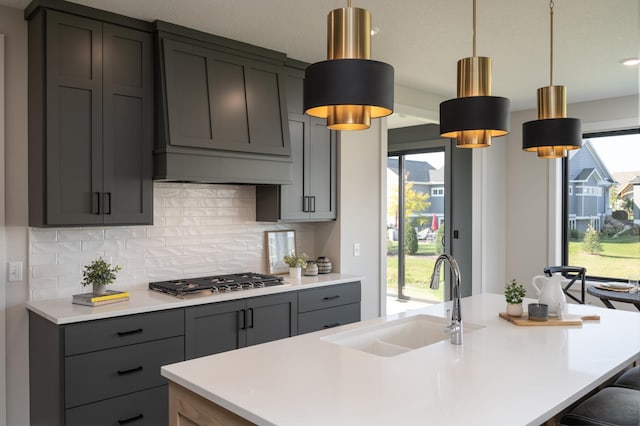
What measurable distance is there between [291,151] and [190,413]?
8.49 ft

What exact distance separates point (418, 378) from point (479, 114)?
1.05 m

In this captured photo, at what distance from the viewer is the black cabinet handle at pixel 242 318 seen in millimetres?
3348

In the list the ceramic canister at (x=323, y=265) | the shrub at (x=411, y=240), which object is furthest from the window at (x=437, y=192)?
the ceramic canister at (x=323, y=265)

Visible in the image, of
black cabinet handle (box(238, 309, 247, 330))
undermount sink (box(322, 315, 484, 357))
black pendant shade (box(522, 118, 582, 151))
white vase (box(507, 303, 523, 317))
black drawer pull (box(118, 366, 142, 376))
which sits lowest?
black drawer pull (box(118, 366, 142, 376))

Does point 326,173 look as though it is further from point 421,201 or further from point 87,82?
point 421,201

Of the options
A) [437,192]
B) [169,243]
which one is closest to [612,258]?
[437,192]

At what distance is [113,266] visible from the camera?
3361 millimetres

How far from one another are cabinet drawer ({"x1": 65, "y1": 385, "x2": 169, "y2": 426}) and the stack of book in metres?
0.54

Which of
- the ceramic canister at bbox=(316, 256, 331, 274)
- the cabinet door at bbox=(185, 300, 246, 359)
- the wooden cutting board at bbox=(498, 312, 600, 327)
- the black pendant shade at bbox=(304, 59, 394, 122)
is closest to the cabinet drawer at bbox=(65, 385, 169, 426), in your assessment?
the cabinet door at bbox=(185, 300, 246, 359)

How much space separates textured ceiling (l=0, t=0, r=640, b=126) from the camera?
2936 mm

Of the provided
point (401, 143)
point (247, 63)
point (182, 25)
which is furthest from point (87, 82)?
point (401, 143)

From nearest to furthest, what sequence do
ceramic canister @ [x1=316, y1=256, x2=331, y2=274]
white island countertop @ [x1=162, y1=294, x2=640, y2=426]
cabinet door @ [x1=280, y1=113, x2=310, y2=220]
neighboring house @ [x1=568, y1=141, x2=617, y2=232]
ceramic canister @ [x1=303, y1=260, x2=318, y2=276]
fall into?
white island countertop @ [x1=162, y1=294, x2=640, y2=426]
cabinet door @ [x1=280, y1=113, x2=310, y2=220]
ceramic canister @ [x1=303, y1=260, x2=318, y2=276]
ceramic canister @ [x1=316, y1=256, x2=331, y2=274]
neighboring house @ [x1=568, y1=141, x2=617, y2=232]

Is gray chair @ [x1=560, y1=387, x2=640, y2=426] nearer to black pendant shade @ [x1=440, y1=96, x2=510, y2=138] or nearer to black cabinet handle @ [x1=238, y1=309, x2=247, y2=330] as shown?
black pendant shade @ [x1=440, y1=96, x2=510, y2=138]

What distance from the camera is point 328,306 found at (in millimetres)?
3955
